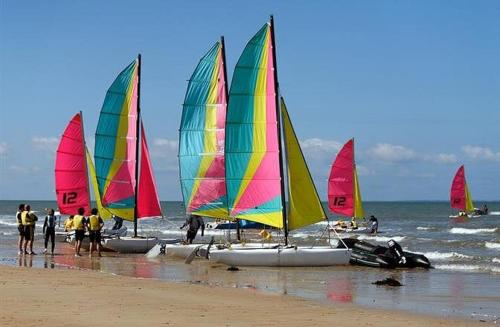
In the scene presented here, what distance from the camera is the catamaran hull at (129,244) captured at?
→ 88.6 feet

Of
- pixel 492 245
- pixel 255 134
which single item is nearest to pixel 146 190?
pixel 255 134

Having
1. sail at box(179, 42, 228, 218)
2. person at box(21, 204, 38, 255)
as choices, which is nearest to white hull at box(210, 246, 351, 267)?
sail at box(179, 42, 228, 218)

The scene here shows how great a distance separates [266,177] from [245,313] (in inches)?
422

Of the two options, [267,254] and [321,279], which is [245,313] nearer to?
[321,279]

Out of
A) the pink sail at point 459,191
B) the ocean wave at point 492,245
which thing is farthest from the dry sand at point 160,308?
the pink sail at point 459,191

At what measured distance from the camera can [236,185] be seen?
2331 cm

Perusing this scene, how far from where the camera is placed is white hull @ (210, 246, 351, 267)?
71.4 ft

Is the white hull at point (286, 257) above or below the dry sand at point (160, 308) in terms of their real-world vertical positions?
above

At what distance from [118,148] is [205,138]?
4686 mm

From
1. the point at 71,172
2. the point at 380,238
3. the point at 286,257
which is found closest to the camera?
the point at 286,257

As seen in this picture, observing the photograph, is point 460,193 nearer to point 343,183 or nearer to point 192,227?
point 343,183

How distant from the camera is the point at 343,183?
153ft

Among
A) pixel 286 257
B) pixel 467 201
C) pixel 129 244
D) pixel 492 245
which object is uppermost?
pixel 467 201

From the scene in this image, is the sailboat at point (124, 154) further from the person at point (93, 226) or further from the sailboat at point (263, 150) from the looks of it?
the sailboat at point (263, 150)
